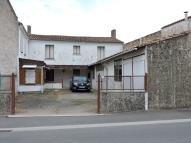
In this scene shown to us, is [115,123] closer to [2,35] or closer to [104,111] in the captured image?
[104,111]

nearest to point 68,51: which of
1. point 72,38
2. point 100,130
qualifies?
point 72,38

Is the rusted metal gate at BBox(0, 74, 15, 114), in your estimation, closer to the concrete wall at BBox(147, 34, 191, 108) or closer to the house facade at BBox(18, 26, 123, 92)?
the concrete wall at BBox(147, 34, 191, 108)

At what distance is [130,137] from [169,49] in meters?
11.6

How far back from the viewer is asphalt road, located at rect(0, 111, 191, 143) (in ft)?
36.2

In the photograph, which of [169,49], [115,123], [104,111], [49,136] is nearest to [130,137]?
[49,136]

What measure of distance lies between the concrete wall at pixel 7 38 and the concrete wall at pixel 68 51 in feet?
44.5

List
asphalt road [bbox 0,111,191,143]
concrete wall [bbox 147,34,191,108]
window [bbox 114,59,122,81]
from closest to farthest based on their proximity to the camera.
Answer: asphalt road [bbox 0,111,191,143]
concrete wall [bbox 147,34,191,108]
window [bbox 114,59,122,81]

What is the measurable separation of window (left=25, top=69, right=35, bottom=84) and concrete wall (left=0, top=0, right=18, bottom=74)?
4447mm

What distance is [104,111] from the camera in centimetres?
2016

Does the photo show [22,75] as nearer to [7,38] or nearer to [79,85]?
[7,38]

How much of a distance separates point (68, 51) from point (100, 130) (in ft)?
108

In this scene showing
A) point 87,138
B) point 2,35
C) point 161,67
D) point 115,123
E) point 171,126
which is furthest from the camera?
point 2,35

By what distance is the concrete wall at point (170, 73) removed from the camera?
21.3 metres

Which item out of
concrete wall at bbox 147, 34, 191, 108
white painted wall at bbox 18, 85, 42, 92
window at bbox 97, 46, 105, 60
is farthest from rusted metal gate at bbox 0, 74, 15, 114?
window at bbox 97, 46, 105, 60
